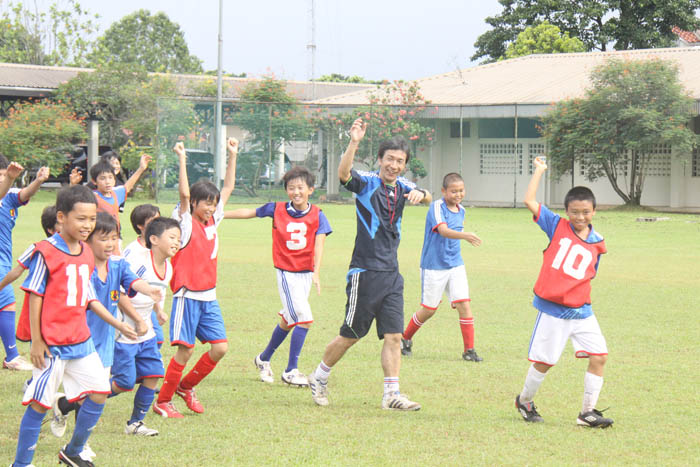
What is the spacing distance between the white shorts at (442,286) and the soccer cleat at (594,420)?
8.05 feet

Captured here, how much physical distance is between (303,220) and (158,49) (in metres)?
70.7

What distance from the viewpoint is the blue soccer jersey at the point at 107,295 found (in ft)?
16.2

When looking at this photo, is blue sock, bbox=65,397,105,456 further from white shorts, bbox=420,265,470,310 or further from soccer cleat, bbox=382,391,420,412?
white shorts, bbox=420,265,470,310

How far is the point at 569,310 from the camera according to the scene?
5.63 m

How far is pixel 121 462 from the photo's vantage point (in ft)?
15.5

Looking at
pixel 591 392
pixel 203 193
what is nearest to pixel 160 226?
pixel 203 193

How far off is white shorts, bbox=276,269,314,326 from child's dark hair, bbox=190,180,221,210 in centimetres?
104

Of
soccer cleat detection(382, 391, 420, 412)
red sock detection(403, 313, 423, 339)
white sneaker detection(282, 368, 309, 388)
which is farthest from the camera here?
red sock detection(403, 313, 423, 339)

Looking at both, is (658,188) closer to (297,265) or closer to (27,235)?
(27,235)

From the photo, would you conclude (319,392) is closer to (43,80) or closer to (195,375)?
(195,375)

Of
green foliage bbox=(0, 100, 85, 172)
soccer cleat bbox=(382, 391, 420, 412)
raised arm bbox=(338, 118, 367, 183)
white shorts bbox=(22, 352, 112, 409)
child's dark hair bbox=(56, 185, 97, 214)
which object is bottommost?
soccer cleat bbox=(382, 391, 420, 412)

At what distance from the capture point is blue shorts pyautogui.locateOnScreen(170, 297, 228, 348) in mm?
5809

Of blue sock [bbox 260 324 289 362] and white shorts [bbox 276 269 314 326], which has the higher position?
white shorts [bbox 276 269 314 326]

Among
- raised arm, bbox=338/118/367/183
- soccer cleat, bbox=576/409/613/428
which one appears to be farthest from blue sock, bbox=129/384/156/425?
soccer cleat, bbox=576/409/613/428
